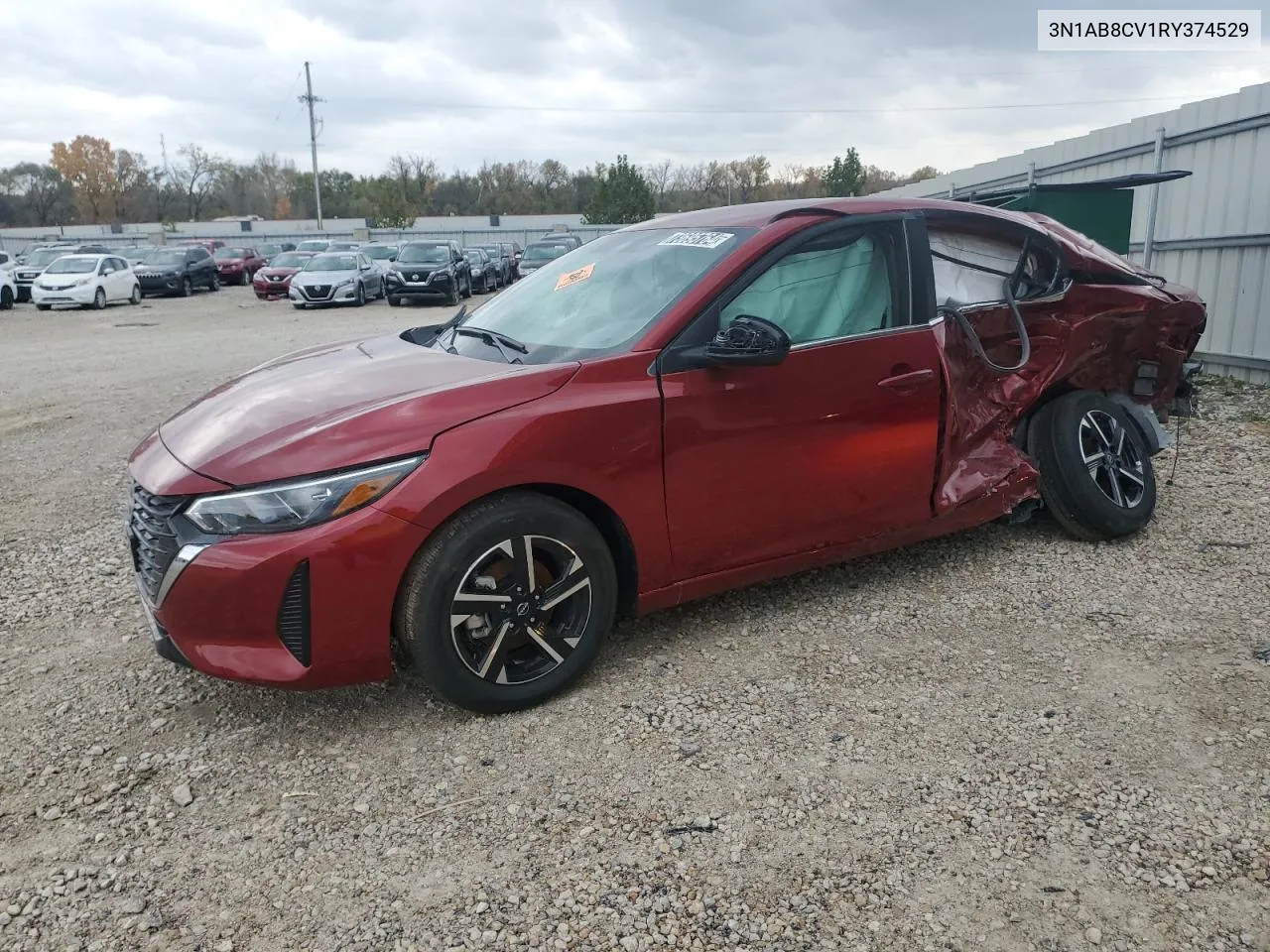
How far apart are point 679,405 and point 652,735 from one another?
3.71 ft

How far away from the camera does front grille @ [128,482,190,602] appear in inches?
117

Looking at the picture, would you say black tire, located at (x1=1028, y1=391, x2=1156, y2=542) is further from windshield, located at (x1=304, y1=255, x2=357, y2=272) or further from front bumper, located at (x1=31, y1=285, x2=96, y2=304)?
front bumper, located at (x1=31, y1=285, x2=96, y2=304)

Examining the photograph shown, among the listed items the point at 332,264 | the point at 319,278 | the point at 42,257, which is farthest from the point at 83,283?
the point at 42,257

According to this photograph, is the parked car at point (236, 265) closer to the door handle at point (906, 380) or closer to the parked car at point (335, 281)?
the parked car at point (335, 281)

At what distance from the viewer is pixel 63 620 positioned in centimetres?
414

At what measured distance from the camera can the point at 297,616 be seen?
2.90 meters

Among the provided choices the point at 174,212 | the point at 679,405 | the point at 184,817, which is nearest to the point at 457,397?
the point at 679,405

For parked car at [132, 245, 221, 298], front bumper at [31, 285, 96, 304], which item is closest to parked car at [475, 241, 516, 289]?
parked car at [132, 245, 221, 298]

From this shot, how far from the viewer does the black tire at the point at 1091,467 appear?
15.1 feet

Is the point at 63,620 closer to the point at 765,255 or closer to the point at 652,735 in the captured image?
the point at 652,735

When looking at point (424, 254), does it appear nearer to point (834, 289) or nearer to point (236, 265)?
point (236, 265)

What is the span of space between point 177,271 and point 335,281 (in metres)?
7.89

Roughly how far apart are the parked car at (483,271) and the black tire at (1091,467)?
23455mm

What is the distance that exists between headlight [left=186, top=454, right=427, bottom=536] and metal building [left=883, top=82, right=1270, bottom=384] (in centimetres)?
866
